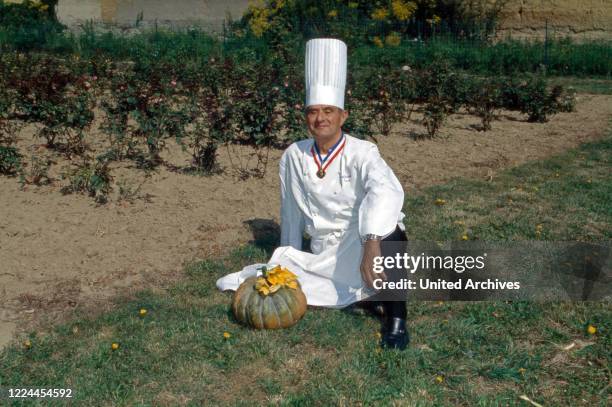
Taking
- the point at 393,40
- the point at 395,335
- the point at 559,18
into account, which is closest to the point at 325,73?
the point at 395,335

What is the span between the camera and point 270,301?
3.90m

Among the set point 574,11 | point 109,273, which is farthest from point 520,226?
point 574,11

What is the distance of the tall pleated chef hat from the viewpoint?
408cm

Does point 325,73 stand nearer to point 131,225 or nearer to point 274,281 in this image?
point 274,281

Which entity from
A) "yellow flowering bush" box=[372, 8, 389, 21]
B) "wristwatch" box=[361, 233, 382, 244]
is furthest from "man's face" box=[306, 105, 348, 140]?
"yellow flowering bush" box=[372, 8, 389, 21]

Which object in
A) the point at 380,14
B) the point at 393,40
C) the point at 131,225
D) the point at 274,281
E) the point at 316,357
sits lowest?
the point at 316,357

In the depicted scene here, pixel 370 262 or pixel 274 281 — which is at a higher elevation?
pixel 370 262

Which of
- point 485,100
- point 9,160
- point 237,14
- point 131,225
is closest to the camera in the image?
point 131,225

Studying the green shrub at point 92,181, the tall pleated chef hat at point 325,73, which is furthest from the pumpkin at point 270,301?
the green shrub at point 92,181

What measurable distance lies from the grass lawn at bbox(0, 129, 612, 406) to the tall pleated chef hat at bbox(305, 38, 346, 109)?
1319 mm

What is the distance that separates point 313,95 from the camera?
409cm

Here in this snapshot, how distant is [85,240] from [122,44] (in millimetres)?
10868

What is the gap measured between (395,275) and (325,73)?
130 cm

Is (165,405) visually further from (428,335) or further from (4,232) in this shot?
(4,232)
